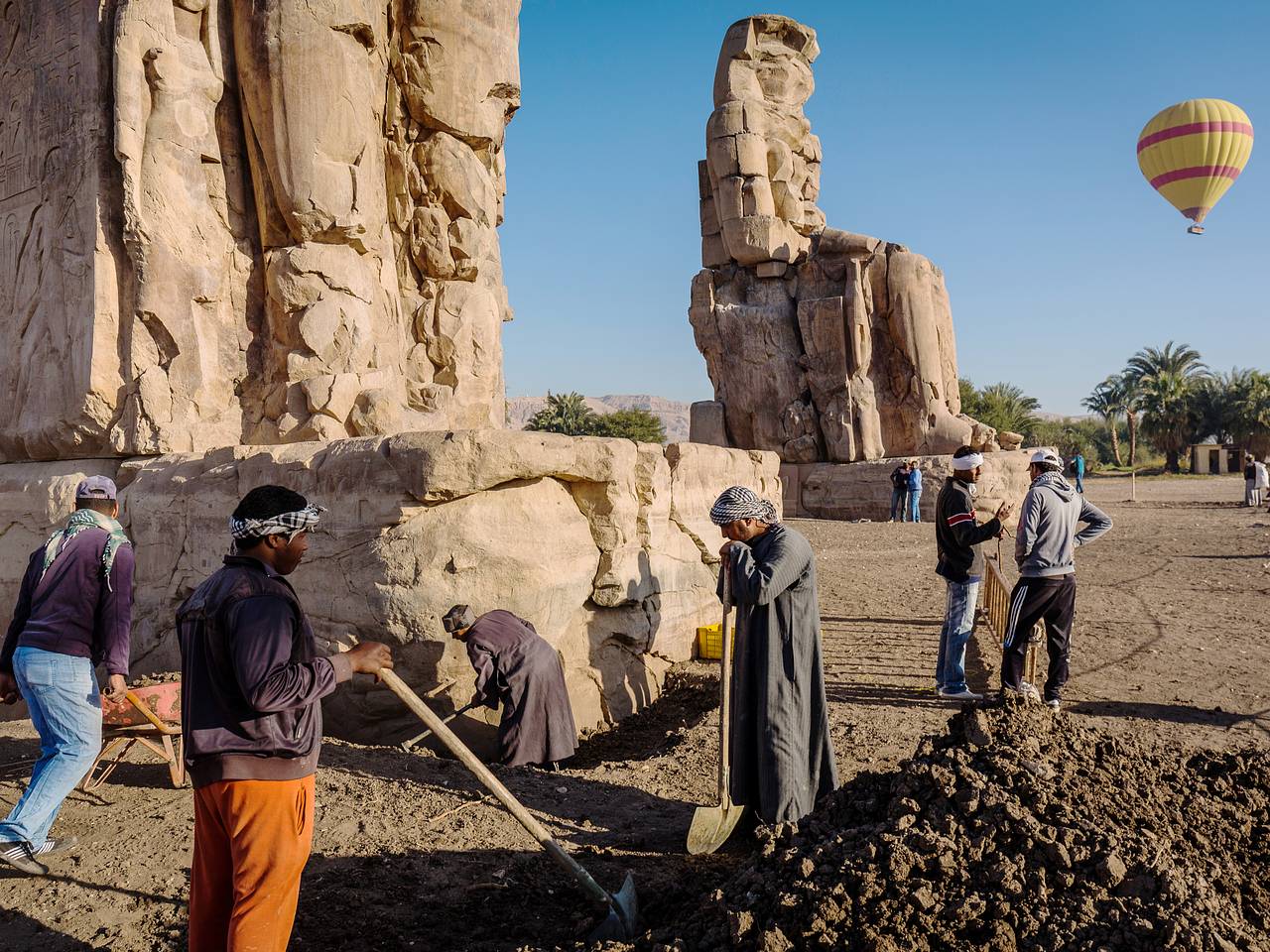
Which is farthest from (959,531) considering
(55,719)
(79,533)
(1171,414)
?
(1171,414)

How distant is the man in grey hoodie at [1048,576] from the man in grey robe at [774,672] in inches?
67.7

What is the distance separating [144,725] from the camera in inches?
153

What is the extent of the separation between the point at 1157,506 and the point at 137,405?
1944cm

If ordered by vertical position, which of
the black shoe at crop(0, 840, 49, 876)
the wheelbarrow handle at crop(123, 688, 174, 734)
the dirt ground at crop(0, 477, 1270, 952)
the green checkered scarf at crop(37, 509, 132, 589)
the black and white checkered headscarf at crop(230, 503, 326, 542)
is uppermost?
the black and white checkered headscarf at crop(230, 503, 326, 542)

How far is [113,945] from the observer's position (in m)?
2.73

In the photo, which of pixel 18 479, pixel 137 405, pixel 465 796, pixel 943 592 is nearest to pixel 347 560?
pixel 465 796

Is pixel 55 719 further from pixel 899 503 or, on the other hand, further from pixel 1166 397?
pixel 1166 397

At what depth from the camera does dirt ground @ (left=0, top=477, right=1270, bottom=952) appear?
2840 millimetres

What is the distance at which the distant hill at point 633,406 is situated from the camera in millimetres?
129375

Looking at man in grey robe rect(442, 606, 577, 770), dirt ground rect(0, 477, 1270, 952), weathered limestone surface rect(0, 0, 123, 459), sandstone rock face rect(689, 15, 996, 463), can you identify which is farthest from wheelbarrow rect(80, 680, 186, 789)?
sandstone rock face rect(689, 15, 996, 463)

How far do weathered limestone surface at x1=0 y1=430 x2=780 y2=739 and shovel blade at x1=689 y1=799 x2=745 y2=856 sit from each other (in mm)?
1635

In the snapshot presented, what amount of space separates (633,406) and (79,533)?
12205 cm

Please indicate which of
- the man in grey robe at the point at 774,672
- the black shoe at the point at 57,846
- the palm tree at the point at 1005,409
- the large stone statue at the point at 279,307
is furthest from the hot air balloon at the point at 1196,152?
the black shoe at the point at 57,846

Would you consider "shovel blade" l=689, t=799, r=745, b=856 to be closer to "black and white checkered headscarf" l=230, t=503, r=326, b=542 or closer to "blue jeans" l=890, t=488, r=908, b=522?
"black and white checkered headscarf" l=230, t=503, r=326, b=542
